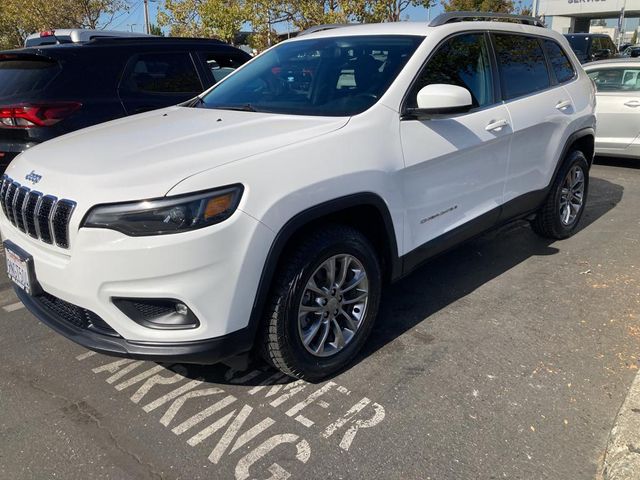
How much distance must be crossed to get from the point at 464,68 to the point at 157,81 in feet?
9.88

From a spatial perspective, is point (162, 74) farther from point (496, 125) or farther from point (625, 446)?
point (625, 446)

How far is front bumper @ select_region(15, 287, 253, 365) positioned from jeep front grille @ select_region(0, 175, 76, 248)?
1.39 ft

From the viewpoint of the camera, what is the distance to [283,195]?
2.44 meters

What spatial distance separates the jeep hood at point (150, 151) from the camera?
2.30 metres

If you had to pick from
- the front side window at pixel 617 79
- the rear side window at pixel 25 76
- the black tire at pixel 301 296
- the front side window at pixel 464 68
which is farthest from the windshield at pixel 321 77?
the front side window at pixel 617 79

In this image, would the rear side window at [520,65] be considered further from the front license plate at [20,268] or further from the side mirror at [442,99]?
the front license plate at [20,268]

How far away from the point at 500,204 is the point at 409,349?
137 centimetres

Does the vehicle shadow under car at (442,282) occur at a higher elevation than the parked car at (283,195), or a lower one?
lower

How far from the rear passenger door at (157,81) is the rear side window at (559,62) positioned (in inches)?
128

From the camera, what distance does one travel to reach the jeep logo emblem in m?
2.59

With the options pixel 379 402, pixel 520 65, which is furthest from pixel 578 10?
pixel 379 402

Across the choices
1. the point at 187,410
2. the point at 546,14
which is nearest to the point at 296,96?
the point at 187,410

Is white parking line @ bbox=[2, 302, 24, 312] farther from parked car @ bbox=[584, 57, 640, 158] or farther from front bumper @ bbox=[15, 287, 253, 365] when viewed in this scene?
parked car @ bbox=[584, 57, 640, 158]

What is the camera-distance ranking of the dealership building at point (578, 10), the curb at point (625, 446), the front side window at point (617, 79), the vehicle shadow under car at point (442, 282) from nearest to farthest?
the curb at point (625, 446)
the vehicle shadow under car at point (442, 282)
the front side window at point (617, 79)
the dealership building at point (578, 10)
